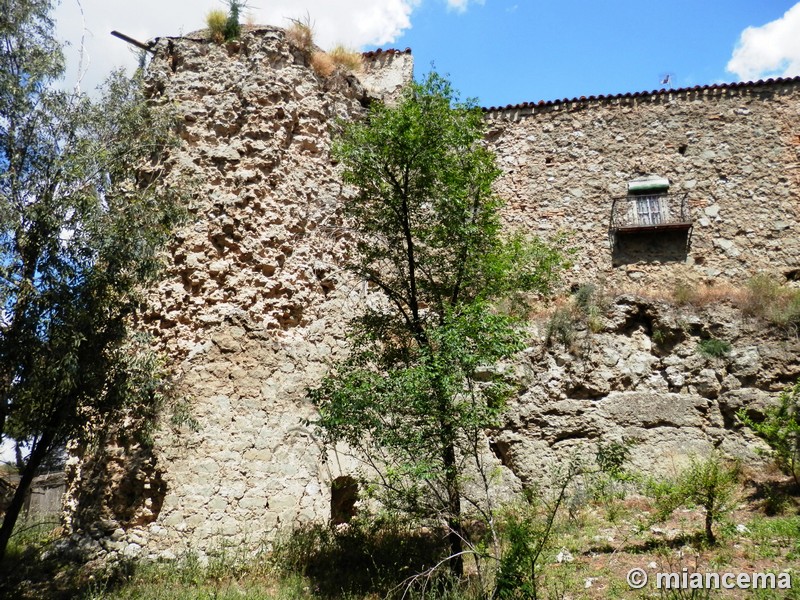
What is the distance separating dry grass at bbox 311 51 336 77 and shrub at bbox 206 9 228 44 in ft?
5.61

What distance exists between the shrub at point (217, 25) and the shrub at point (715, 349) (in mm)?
10570

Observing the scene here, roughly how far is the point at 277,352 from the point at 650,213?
378 inches

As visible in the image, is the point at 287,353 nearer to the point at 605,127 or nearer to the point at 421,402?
the point at 421,402

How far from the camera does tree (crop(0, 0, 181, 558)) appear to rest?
324 inches

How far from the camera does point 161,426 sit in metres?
10.0

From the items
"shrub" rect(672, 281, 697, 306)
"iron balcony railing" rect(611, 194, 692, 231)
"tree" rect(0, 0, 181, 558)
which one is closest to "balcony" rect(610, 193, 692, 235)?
"iron balcony railing" rect(611, 194, 692, 231)

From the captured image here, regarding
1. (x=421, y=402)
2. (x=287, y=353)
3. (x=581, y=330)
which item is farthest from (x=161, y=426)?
(x=581, y=330)

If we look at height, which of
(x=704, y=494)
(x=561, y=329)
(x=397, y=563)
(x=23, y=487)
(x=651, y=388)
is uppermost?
(x=561, y=329)

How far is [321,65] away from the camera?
42.4ft

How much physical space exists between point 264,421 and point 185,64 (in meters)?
6.65

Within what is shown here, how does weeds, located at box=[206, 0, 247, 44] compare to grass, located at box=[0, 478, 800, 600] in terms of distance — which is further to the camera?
weeds, located at box=[206, 0, 247, 44]

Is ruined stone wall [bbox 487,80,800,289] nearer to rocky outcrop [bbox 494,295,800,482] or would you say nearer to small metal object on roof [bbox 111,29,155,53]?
rocky outcrop [bbox 494,295,800,482]

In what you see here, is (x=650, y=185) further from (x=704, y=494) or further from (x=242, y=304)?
(x=242, y=304)


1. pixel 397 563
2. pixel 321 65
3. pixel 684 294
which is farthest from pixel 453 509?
pixel 321 65
